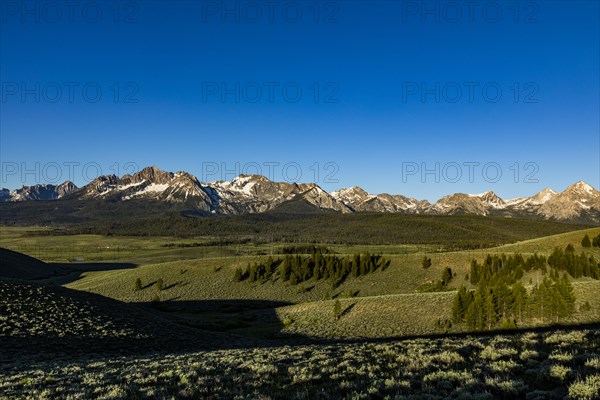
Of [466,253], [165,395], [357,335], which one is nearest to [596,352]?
[165,395]

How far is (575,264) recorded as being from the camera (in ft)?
293

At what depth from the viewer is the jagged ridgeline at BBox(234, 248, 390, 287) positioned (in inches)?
4171

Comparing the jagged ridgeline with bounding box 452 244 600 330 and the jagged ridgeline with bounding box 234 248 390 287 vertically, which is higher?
the jagged ridgeline with bounding box 452 244 600 330

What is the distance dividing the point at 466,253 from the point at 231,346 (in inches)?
3736

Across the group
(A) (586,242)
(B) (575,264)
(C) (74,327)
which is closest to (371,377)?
(C) (74,327)

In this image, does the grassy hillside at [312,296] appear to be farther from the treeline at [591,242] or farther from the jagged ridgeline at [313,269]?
the treeline at [591,242]

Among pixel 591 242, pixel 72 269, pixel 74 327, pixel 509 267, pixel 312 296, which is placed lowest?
pixel 72 269

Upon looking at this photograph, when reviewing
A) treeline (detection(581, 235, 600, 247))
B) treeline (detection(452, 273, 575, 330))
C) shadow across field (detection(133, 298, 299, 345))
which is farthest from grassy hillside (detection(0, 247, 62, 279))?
treeline (detection(581, 235, 600, 247))

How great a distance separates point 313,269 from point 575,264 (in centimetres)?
6620

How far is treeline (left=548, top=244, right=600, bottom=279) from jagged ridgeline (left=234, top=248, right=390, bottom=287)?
42.9m

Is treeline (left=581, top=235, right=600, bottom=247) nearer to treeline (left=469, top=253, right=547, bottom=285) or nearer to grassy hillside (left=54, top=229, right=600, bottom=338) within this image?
grassy hillside (left=54, top=229, right=600, bottom=338)

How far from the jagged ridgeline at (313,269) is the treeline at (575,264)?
141 feet

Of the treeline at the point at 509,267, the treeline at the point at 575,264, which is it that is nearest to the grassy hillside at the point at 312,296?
the treeline at the point at 509,267

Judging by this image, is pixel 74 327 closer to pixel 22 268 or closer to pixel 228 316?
pixel 228 316
